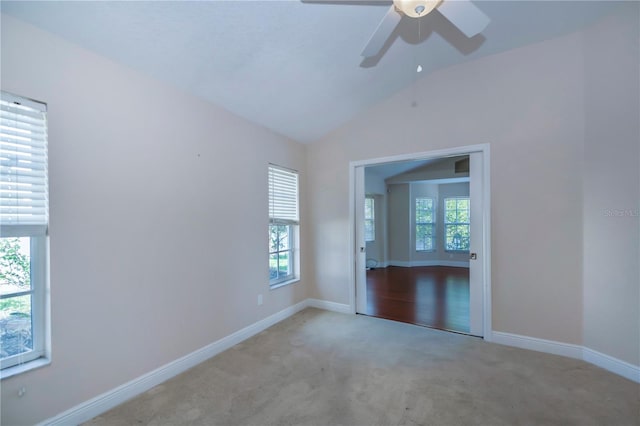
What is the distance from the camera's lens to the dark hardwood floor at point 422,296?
12.5ft

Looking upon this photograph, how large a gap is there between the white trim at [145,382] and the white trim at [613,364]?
331cm

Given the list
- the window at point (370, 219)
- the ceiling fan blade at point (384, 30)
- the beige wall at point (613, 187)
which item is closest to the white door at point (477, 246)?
the beige wall at point (613, 187)

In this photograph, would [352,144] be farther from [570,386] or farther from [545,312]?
[570,386]

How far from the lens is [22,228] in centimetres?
168

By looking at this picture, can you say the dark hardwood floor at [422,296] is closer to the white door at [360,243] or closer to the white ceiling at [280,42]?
the white door at [360,243]

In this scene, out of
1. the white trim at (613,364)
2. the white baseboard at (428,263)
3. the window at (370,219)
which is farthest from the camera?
the white baseboard at (428,263)

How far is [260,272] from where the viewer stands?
136 inches

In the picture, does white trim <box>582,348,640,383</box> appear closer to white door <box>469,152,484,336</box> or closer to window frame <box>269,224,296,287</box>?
white door <box>469,152,484,336</box>

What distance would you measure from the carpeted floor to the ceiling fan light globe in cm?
256

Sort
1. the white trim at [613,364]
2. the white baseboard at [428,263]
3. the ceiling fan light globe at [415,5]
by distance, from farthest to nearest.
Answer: the white baseboard at [428,263] < the white trim at [613,364] < the ceiling fan light globe at [415,5]

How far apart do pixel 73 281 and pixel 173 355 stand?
106 centimetres

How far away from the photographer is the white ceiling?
183cm

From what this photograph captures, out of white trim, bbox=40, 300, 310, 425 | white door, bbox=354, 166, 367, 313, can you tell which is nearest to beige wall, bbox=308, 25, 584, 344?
white door, bbox=354, 166, 367, 313

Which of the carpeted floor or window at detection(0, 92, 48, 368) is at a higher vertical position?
window at detection(0, 92, 48, 368)
